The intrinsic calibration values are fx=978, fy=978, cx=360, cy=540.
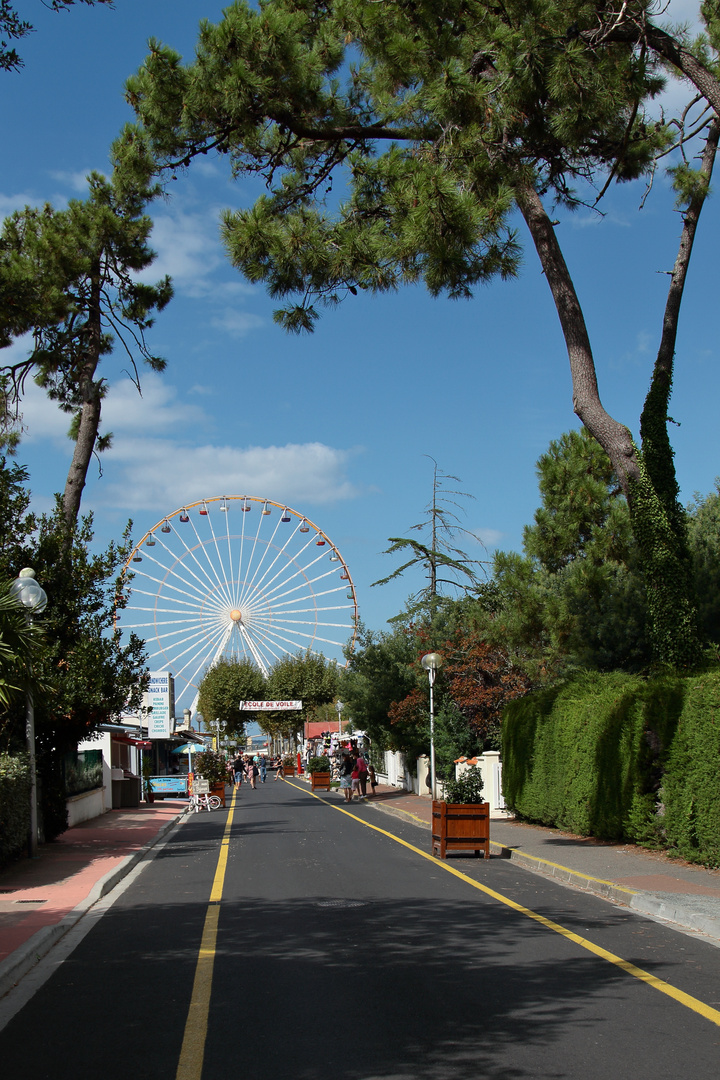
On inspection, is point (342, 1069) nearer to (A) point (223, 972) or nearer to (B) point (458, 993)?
(B) point (458, 993)

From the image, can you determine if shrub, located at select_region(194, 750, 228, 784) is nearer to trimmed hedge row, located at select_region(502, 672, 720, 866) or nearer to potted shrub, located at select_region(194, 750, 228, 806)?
potted shrub, located at select_region(194, 750, 228, 806)

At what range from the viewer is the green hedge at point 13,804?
1422cm

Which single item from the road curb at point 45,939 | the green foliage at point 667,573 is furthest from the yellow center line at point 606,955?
the green foliage at point 667,573

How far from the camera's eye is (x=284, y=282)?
15.4 m

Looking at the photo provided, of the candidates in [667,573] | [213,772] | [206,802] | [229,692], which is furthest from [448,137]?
[229,692]

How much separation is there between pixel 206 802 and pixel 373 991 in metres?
26.9

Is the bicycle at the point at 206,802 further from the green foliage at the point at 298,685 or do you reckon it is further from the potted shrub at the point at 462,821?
the green foliage at the point at 298,685

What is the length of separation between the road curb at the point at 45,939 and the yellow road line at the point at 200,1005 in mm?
1366

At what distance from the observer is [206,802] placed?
3253 centimetres

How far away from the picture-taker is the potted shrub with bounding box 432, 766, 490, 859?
51.5 ft

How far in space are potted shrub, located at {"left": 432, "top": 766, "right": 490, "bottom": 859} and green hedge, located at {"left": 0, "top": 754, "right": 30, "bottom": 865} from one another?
662cm

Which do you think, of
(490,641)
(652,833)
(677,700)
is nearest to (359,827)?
(490,641)

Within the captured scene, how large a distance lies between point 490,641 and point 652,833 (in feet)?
37.4

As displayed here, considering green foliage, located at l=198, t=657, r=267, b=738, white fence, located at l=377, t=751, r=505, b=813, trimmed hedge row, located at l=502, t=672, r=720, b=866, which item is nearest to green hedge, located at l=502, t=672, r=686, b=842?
trimmed hedge row, located at l=502, t=672, r=720, b=866
